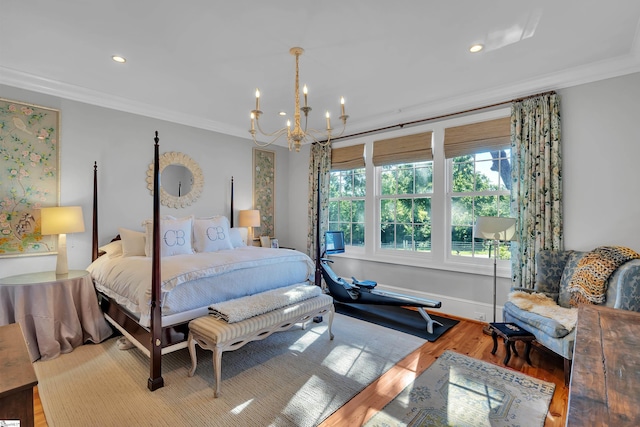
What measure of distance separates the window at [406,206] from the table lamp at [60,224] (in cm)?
385

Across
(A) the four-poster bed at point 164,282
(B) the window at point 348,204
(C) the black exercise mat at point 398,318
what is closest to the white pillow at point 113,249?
(A) the four-poster bed at point 164,282

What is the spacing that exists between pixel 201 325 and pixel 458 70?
10.8 feet

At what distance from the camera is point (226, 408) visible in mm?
2039

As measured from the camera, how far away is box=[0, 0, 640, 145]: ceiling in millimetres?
2074

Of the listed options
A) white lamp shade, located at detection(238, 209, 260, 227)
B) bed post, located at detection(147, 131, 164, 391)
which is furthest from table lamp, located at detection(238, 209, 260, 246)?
bed post, located at detection(147, 131, 164, 391)

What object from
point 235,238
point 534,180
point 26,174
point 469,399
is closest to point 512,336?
point 469,399

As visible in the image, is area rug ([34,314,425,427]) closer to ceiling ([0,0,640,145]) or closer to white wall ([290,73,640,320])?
white wall ([290,73,640,320])

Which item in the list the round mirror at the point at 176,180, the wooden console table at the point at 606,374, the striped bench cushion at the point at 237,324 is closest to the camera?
the wooden console table at the point at 606,374

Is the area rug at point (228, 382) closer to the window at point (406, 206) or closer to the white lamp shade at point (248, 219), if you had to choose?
the window at point (406, 206)

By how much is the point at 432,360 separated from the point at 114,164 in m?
4.19

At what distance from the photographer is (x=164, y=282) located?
235 centimetres

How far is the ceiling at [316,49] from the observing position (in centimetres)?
207

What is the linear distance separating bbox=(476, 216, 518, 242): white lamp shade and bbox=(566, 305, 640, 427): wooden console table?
1.70 metres

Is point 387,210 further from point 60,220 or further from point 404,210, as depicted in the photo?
point 60,220
